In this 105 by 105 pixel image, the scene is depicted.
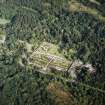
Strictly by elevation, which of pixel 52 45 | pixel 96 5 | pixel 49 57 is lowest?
pixel 49 57

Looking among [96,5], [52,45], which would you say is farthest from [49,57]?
[96,5]

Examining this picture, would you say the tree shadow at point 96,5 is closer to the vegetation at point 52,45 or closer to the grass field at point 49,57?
the vegetation at point 52,45

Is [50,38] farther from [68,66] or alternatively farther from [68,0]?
[68,0]

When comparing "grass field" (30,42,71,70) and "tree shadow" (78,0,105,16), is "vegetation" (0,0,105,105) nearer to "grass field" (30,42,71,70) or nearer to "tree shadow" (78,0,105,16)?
"tree shadow" (78,0,105,16)

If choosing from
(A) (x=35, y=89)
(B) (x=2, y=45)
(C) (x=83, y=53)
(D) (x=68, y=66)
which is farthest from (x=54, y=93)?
(B) (x=2, y=45)

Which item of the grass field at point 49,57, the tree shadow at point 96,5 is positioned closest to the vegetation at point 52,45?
the tree shadow at point 96,5

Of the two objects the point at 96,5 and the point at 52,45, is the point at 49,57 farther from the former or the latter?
the point at 96,5

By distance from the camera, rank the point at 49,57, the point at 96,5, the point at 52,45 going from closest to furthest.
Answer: the point at 49,57 < the point at 52,45 < the point at 96,5

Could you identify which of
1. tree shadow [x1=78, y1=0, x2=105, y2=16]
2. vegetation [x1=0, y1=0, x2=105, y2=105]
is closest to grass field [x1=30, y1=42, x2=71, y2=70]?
vegetation [x1=0, y1=0, x2=105, y2=105]
